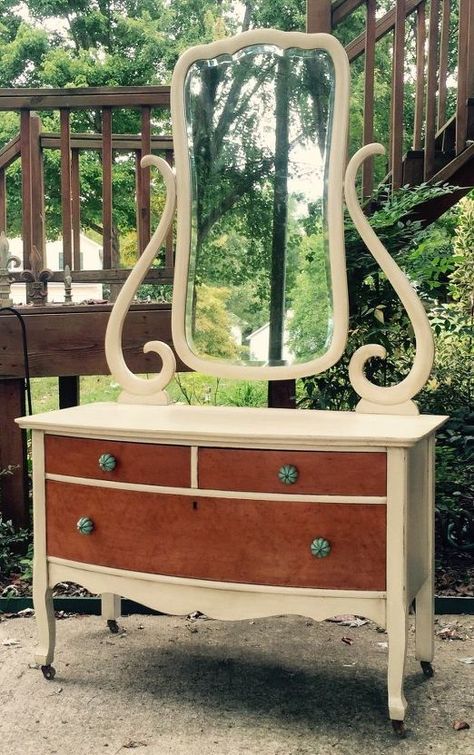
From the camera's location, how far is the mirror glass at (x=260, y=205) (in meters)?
2.58

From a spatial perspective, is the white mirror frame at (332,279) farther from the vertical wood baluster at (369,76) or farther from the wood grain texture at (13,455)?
the wood grain texture at (13,455)

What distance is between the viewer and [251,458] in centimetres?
213

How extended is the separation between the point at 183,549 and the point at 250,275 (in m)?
0.93

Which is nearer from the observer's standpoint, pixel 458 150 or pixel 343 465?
pixel 343 465

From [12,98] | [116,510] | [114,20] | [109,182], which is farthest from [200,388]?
[114,20]

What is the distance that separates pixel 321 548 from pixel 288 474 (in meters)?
0.20

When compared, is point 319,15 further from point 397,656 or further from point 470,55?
point 397,656

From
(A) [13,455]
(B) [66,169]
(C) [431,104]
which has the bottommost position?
(A) [13,455]

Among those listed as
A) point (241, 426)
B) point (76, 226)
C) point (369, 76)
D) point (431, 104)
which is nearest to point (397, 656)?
point (241, 426)

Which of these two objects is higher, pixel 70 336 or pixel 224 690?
pixel 70 336

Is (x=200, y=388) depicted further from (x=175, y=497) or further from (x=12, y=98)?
(x=175, y=497)

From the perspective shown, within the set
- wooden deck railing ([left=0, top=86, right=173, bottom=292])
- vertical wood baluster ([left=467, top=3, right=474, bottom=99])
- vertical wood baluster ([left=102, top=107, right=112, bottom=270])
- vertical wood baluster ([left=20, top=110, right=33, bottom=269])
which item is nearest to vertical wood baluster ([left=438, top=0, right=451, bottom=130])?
vertical wood baluster ([left=467, top=3, right=474, bottom=99])

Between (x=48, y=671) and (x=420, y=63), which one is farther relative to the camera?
(x=420, y=63)

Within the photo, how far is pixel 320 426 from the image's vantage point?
2229mm
